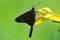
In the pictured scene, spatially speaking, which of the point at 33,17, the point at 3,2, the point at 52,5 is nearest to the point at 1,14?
the point at 3,2

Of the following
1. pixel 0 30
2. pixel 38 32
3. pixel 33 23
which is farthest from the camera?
pixel 38 32

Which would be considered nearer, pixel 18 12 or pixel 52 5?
pixel 18 12

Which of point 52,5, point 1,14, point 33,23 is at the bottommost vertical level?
point 33,23

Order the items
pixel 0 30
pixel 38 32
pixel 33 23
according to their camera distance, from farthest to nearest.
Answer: pixel 38 32, pixel 0 30, pixel 33 23

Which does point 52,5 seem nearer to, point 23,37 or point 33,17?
point 23,37

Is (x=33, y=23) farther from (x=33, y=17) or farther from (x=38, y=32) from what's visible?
(x=38, y=32)

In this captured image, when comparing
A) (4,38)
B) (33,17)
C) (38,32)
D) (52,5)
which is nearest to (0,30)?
(4,38)

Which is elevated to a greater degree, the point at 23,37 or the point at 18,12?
the point at 18,12

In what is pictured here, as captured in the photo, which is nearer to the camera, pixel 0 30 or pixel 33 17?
pixel 33 17

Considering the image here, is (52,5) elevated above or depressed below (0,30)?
above
